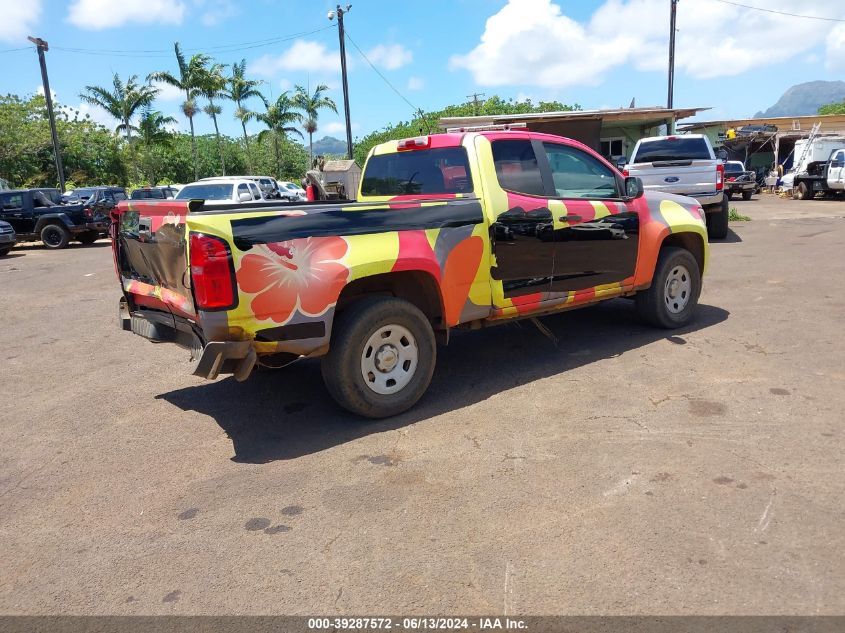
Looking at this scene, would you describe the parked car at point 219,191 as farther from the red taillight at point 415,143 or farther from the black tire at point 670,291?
the black tire at point 670,291

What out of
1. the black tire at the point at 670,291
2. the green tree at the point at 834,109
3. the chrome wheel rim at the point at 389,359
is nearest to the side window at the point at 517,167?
the chrome wheel rim at the point at 389,359

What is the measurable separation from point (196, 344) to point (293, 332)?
638 millimetres

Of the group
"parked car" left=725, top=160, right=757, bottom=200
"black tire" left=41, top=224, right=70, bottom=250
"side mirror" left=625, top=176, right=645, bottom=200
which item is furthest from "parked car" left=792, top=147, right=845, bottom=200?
"black tire" left=41, top=224, right=70, bottom=250

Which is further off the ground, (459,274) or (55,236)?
(459,274)

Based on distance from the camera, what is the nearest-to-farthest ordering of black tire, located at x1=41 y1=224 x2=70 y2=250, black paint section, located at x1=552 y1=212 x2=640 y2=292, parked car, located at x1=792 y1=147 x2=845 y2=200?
black paint section, located at x1=552 y1=212 x2=640 y2=292 < black tire, located at x1=41 y1=224 x2=70 y2=250 < parked car, located at x1=792 y1=147 x2=845 y2=200

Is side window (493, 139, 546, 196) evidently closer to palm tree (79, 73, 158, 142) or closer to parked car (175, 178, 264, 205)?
parked car (175, 178, 264, 205)

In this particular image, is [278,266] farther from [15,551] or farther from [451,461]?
[15,551]

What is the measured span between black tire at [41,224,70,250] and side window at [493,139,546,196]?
17447 millimetres

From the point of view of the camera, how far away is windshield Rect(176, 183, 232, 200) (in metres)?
17.0

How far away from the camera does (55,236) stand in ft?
62.6

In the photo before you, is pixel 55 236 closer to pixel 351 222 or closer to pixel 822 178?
pixel 351 222

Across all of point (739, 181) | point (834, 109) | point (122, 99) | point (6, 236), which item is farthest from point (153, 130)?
point (834, 109)

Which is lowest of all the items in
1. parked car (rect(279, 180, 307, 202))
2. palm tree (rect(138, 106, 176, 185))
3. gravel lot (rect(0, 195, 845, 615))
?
gravel lot (rect(0, 195, 845, 615))

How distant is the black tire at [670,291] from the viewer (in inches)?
250
